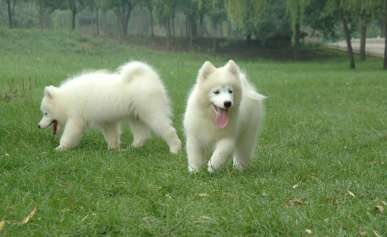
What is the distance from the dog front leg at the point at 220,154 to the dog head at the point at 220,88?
0.56 feet

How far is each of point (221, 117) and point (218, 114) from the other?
0.04 metres

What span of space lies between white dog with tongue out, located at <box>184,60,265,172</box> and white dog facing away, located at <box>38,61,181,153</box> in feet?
5.95

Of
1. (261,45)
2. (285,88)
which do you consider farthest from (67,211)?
(261,45)

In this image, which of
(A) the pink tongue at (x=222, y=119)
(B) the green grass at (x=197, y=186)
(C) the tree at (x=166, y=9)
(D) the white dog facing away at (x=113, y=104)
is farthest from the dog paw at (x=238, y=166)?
(C) the tree at (x=166, y=9)

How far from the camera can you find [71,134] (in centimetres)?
791

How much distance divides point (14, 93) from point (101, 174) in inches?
326

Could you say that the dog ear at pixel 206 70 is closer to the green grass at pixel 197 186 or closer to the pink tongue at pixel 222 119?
the pink tongue at pixel 222 119

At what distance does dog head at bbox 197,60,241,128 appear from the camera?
226 inches

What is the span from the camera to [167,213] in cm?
430

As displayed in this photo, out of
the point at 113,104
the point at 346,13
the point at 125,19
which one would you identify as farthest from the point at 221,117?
the point at 125,19

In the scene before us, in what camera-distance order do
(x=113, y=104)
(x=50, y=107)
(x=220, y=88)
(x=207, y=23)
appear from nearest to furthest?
(x=220, y=88) → (x=113, y=104) → (x=50, y=107) → (x=207, y=23)

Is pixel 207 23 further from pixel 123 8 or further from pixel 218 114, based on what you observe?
pixel 218 114

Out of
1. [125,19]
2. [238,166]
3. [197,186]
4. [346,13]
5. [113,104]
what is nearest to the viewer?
[197,186]

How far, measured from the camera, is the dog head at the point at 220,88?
5734mm
